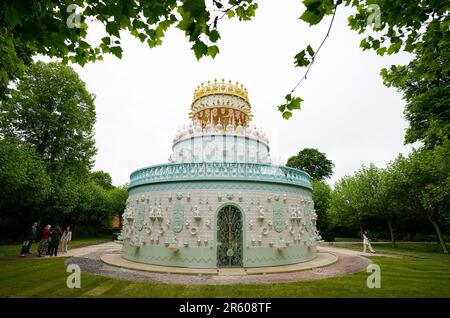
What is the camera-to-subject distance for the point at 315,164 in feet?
170

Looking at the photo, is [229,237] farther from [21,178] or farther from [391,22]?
[21,178]

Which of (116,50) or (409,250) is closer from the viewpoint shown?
(116,50)

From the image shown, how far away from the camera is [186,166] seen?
14.4 m

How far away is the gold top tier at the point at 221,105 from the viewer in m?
20.9

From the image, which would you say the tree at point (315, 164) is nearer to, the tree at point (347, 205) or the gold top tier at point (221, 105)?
the tree at point (347, 205)

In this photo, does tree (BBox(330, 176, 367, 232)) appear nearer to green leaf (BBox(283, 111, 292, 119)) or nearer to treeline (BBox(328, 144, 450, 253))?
treeline (BBox(328, 144, 450, 253))

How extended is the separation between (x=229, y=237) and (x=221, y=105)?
1088 centimetres

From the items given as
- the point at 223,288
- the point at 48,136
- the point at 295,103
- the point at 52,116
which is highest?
the point at 52,116

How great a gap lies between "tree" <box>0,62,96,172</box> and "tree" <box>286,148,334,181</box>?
38.8 metres

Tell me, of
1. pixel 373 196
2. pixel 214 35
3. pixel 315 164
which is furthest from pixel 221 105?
pixel 315 164

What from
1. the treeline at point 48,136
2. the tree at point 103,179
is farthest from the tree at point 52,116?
the tree at point 103,179

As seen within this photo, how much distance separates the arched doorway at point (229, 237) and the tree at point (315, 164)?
39999mm
